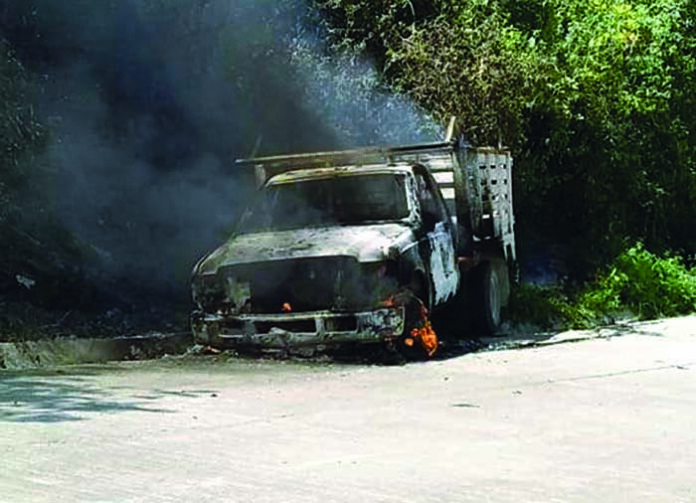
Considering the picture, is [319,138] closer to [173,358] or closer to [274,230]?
[274,230]

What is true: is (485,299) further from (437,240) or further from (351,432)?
(351,432)

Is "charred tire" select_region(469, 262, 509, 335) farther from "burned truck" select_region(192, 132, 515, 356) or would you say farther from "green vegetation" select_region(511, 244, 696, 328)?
"green vegetation" select_region(511, 244, 696, 328)

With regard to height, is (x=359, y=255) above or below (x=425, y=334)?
above

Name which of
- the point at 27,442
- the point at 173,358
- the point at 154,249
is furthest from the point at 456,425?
the point at 154,249

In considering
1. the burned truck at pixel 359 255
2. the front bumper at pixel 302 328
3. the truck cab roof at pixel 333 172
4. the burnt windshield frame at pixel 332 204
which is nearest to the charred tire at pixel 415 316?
the burned truck at pixel 359 255

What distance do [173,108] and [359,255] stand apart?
17.4ft

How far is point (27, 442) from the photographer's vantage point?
756 cm

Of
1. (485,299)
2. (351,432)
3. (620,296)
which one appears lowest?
(620,296)

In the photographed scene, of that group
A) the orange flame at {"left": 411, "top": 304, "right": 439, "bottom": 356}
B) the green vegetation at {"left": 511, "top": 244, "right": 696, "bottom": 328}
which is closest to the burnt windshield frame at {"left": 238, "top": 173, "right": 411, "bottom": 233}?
the orange flame at {"left": 411, "top": 304, "right": 439, "bottom": 356}

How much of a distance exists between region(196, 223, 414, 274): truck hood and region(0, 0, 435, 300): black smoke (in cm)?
298

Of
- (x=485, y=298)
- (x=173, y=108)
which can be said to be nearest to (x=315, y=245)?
(x=485, y=298)

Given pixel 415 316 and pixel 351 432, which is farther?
pixel 415 316

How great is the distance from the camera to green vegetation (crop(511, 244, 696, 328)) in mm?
15594

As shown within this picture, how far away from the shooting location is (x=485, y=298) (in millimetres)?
13922
